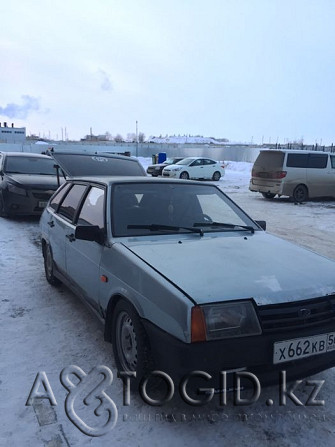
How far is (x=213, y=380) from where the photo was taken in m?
2.29

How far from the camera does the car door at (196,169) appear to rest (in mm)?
23297

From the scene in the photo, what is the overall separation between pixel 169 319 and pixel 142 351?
0.37m

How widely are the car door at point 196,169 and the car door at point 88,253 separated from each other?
19586 mm

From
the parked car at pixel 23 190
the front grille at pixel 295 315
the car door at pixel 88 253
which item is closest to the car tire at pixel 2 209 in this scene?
the parked car at pixel 23 190

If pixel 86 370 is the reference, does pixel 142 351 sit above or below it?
above

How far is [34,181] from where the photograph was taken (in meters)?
8.95

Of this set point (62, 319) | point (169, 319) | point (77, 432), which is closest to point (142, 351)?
point (169, 319)

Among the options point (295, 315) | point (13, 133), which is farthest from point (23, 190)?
point (13, 133)

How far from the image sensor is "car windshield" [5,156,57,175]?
975 cm

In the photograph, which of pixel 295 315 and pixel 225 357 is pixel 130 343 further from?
pixel 295 315

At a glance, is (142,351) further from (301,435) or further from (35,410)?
(301,435)

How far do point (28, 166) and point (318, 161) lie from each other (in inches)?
400

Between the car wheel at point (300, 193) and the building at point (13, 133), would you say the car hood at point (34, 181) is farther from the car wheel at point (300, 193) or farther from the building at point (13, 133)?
the building at point (13, 133)

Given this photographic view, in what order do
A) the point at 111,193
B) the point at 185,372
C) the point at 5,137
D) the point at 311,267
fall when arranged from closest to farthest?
the point at 185,372, the point at 311,267, the point at 111,193, the point at 5,137
